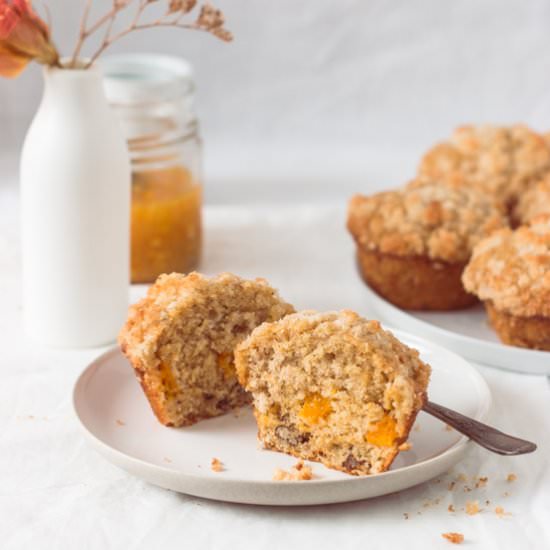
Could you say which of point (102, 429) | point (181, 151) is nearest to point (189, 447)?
point (102, 429)

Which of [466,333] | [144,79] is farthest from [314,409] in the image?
[144,79]

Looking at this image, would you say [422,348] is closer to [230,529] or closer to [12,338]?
[230,529]

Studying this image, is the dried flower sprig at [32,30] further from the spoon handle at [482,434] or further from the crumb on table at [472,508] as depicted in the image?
the crumb on table at [472,508]

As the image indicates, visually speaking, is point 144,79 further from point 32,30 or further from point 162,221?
point 32,30

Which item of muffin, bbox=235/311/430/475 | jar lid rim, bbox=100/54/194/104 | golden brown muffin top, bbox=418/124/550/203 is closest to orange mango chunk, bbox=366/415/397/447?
muffin, bbox=235/311/430/475

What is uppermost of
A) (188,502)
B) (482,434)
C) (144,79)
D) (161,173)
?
(144,79)

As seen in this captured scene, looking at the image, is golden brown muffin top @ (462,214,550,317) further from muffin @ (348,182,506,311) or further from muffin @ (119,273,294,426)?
muffin @ (119,273,294,426)
